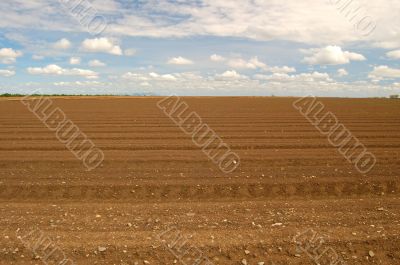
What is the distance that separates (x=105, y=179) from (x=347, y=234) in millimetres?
6895

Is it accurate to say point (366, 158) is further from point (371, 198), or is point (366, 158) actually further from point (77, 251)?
point (77, 251)

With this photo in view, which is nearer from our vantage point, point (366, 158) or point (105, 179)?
point (105, 179)

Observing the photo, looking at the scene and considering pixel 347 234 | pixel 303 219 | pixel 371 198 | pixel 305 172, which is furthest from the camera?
pixel 305 172

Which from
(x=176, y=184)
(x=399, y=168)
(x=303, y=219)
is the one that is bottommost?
(x=176, y=184)

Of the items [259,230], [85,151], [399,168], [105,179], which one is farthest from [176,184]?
[399,168]

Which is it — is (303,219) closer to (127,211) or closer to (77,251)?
(127,211)

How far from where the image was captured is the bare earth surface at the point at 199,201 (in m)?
6.16

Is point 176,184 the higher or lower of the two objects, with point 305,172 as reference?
lower

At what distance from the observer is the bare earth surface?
6.16 m

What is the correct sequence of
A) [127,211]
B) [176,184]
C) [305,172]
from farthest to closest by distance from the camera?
[305,172]
[176,184]
[127,211]

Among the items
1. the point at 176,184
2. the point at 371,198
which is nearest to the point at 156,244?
the point at 176,184

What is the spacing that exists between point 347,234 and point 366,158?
25.2ft

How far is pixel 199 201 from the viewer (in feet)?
30.2

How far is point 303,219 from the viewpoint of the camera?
740 centimetres
